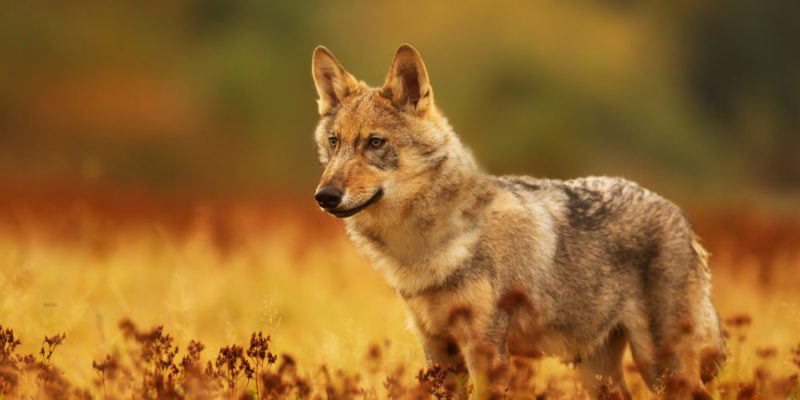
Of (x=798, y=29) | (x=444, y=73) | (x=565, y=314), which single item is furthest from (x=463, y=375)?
(x=798, y=29)

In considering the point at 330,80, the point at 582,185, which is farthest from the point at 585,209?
the point at 330,80

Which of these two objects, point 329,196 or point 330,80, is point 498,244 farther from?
point 330,80

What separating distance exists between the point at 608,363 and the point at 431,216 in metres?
1.66

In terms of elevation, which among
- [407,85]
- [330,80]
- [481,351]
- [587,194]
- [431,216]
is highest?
[330,80]

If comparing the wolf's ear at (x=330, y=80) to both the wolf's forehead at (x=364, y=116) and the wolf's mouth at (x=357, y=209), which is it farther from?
the wolf's mouth at (x=357, y=209)

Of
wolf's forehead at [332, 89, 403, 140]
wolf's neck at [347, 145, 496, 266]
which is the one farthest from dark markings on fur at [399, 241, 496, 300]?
wolf's forehead at [332, 89, 403, 140]

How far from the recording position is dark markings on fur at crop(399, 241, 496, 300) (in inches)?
157

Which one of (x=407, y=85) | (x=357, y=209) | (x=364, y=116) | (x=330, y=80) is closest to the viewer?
(x=357, y=209)

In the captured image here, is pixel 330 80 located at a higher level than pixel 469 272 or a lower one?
higher

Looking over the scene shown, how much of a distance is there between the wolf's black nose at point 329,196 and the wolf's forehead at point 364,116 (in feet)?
1.51

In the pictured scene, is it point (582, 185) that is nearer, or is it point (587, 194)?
point (587, 194)

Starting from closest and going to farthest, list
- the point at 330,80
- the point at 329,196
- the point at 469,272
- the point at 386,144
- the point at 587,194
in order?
the point at 329,196 < the point at 469,272 < the point at 386,144 < the point at 330,80 < the point at 587,194

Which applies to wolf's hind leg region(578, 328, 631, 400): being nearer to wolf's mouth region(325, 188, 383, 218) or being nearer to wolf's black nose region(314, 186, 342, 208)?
wolf's mouth region(325, 188, 383, 218)

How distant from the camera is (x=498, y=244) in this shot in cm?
416
